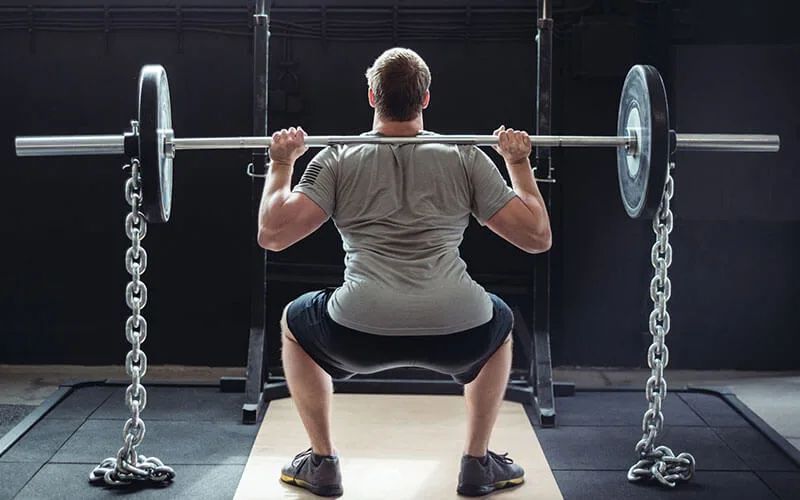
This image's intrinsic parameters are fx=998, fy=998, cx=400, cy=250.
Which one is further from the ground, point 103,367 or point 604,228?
point 604,228

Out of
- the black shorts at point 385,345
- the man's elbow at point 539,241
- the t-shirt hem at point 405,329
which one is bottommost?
the black shorts at point 385,345

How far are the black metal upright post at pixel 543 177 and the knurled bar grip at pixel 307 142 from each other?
623mm

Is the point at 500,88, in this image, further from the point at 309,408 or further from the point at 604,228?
the point at 309,408

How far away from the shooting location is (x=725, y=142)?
2.85m

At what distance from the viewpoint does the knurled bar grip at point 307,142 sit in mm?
2613

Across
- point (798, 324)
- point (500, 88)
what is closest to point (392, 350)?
point (500, 88)

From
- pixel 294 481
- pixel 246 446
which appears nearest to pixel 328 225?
pixel 246 446

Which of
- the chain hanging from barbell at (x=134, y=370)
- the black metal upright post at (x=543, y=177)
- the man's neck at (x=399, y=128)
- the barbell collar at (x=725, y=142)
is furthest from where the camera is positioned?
the black metal upright post at (x=543, y=177)

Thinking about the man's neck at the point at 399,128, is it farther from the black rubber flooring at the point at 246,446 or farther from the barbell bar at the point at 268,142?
the black rubber flooring at the point at 246,446

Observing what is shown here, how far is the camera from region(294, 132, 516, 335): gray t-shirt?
2.39m

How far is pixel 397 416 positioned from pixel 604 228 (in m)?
1.31

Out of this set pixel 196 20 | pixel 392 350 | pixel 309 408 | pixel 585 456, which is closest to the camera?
pixel 392 350

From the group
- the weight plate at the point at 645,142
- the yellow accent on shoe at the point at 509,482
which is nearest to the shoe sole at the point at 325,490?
the yellow accent on shoe at the point at 509,482

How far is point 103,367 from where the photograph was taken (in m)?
4.21
